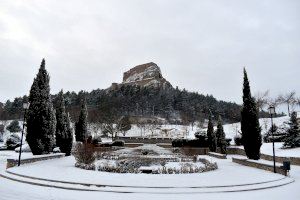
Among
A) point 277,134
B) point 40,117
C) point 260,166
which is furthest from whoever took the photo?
point 277,134

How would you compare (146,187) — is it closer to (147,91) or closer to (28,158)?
(28,158)

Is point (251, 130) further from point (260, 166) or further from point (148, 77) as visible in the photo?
point (148, 77)

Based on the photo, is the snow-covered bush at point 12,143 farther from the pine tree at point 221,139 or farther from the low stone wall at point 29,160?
the pine tree at point 221,139

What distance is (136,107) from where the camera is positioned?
115 m

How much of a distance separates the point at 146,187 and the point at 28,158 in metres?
12.5

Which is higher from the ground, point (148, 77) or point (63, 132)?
point (148, 77)

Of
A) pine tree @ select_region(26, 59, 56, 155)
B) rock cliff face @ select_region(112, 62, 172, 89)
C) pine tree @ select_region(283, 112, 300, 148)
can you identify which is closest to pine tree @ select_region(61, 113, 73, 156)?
pine tree @ select_region(26, 59, 56, 155)

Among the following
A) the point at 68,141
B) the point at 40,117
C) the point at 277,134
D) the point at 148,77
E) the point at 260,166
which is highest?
the point at 148,77

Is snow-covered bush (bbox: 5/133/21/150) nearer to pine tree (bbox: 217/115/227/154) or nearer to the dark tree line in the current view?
pine tree (bbox: 217/115/227/154)

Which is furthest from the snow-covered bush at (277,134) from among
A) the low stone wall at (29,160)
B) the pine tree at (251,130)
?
the low stone wall at (29,160)

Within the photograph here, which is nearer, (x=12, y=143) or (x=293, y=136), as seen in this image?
(x=293, y=136)

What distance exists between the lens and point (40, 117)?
24484mm

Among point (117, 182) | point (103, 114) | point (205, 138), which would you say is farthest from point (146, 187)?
point (103, 114)

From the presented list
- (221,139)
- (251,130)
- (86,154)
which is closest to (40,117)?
(86,154)
